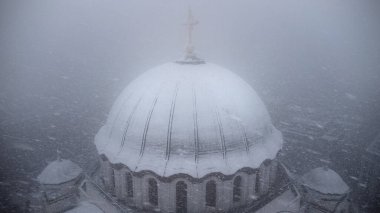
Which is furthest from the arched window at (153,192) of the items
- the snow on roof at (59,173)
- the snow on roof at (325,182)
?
the snow on roof at (325,182)

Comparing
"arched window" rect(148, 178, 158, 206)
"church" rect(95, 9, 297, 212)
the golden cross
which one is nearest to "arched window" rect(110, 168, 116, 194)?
"church" rect(95, 9, 297, 212)

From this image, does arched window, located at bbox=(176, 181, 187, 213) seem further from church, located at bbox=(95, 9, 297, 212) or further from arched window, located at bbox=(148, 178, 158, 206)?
arched window, located at bbox=(148, 178, 158, 206)

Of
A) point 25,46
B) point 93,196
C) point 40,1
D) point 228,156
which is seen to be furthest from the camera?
point 40,1

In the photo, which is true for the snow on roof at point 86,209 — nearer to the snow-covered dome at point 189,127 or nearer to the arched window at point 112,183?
the arched window at point 112,183

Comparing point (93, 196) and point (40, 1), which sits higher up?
point (40, 1)

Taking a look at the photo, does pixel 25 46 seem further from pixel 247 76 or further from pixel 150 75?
pixel 150 75

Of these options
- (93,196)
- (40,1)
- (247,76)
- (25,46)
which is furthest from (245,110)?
(40,1)
